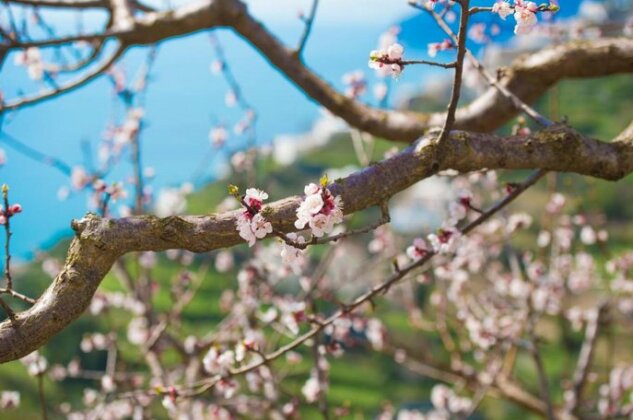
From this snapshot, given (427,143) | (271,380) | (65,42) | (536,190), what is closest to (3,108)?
(65,42)

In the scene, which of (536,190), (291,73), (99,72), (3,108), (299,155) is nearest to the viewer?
(3,108)

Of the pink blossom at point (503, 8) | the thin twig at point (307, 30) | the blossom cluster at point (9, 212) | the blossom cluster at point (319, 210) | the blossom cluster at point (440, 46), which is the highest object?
the thin twig at point (307, 30)

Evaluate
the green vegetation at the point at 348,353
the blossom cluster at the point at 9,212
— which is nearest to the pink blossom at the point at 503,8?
the blossom cluster at the point at 9,212

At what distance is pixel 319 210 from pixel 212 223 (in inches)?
10.2

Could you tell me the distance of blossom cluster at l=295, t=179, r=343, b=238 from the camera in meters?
1.25

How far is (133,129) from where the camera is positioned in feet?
12.4

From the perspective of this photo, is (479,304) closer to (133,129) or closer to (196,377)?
(196,377)

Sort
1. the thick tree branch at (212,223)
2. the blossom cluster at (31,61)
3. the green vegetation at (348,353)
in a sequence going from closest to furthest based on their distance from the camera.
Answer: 1. the thick tree branch at (212,223)
2. the blossom cluster at (31,61)
3. the green vegetation at (348,353)

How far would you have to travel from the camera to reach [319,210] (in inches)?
49.3

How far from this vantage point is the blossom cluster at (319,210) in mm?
1247

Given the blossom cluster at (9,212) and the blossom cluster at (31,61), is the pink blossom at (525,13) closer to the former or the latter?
the blossom cluster at (9,212)

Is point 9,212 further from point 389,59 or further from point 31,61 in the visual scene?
point 31,61

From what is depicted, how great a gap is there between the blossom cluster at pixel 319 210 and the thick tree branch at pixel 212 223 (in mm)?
101

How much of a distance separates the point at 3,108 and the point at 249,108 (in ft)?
5.78
